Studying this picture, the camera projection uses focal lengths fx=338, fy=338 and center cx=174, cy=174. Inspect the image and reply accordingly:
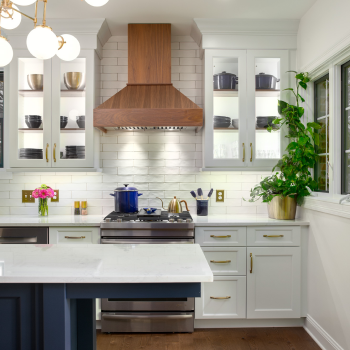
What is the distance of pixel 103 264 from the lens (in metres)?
1.52

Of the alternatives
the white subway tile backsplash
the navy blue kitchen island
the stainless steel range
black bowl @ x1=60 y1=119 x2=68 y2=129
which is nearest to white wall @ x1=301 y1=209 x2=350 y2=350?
the white subway tile backsplash

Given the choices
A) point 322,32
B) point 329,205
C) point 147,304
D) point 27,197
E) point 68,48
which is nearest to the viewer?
point 68,48

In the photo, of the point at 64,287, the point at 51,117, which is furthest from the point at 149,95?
the point at 64,287

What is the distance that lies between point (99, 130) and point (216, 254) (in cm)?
168

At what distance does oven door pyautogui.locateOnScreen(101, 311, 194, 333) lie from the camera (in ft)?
9.40

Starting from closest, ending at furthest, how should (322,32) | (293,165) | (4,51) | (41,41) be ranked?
1. (41,41)
2. (4,51)
3. (322,32)
4. (293,165)

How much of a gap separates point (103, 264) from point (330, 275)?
6.18 ft

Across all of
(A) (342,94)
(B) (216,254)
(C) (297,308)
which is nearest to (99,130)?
(B) (216,254)

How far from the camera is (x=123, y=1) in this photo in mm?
2879

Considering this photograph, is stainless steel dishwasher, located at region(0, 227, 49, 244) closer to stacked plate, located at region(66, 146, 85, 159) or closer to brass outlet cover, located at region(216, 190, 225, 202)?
stacked plate, located at region(66, 146, 85, 159)

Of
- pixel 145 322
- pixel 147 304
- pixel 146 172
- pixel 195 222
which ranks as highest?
pixel 146 172

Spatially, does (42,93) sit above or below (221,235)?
above

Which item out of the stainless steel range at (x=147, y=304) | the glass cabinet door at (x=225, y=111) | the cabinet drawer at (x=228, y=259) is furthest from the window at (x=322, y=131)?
the stainless steel range at (x=147, y=304)

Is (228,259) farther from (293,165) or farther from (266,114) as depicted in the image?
(266,114)
